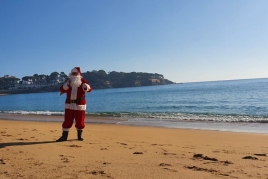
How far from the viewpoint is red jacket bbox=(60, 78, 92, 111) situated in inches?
258

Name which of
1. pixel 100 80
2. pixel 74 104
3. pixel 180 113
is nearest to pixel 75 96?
pixel 74 104

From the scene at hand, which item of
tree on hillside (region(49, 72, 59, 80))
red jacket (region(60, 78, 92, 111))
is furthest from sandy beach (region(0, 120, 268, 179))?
tree on hillside (region(49, 72, 59, 80))

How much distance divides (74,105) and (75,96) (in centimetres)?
24

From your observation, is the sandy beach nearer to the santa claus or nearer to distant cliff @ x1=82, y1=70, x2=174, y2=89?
the santa claus

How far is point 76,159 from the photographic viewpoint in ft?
14.2

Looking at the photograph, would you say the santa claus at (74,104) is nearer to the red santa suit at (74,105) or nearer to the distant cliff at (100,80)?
the red santa suit at (74,105)

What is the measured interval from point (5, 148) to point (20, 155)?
84 centimetres

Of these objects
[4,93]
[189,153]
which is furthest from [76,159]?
Answer: [4,93]

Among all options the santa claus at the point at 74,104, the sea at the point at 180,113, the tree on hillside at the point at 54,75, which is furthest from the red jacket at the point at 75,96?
the tree on hillside at the point at 54,75

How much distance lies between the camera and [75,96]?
6.64 meters

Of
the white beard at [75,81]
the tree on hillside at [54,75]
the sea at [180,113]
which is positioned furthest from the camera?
the tree on hillside at [54,75]

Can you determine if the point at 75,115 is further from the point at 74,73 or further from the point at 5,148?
the point at 5,148

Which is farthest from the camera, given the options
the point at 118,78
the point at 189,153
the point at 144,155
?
the point at 118,78

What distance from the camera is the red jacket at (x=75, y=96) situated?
258 inches
